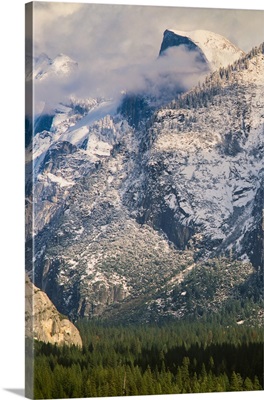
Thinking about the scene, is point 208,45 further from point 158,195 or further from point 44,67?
point 44,67

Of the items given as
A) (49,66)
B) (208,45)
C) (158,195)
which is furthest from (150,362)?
(208,45)

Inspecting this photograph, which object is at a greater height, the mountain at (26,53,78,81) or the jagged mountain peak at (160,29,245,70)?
the jagged mountain peak at (160,29,245,70)

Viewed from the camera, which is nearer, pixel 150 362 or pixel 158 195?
pixel 150 362

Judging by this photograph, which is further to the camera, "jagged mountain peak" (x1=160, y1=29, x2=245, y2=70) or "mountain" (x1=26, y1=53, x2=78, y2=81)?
"jagged mountain peak" (x1=160, y1=29, x2=245, y2=70)

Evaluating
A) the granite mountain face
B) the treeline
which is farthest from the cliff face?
the granite mountain face

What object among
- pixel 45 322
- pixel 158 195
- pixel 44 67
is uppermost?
pixel 44 67

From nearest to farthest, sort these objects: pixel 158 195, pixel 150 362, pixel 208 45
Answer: pixel 150 362 < pixel 208 45 < pixel 158 195

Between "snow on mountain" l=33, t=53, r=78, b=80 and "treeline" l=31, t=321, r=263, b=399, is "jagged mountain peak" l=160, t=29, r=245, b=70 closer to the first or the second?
"snow on mountain" l=33, t=53, r=78, b=80

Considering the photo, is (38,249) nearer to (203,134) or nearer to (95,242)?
(95,242)
